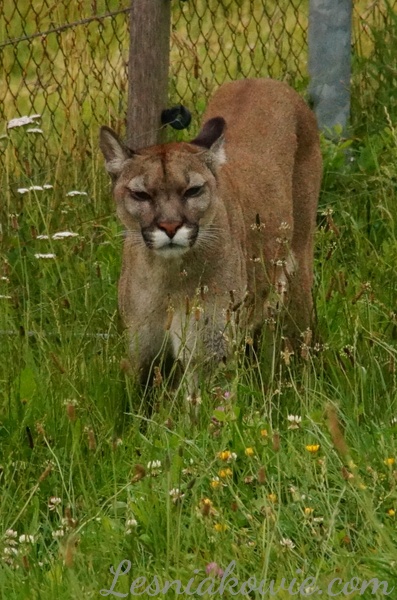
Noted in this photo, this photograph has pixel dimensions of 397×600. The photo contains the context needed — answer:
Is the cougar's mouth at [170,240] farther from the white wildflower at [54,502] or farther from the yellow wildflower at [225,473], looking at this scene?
the yellow wildflower at [225,473]

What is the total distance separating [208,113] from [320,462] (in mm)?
3143

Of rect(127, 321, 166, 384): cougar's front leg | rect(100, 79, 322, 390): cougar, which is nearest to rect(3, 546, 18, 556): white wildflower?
rect(100, 79, 322, 390): cougar

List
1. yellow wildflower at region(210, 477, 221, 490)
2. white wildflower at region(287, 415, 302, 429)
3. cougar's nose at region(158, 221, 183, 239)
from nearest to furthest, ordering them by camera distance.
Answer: yellow wildflower at region(210, 477, 221, 490)
white wildflower at region(287, 415, 302, 429)
cougar's nose at region(158, 221, 183, 239)

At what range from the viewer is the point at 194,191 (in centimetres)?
538

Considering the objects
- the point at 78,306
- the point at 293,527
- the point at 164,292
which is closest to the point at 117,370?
the point at 164,292

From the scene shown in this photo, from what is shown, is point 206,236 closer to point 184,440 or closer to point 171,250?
point 171,250

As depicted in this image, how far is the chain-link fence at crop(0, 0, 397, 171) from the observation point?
24.6ft

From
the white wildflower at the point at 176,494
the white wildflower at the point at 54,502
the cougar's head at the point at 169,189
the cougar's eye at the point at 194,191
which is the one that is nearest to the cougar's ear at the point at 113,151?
the cougar's head at the point at 169,189

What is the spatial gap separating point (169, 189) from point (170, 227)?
0.21 meters

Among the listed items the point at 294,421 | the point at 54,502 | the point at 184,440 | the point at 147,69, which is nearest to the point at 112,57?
the point at 147,69

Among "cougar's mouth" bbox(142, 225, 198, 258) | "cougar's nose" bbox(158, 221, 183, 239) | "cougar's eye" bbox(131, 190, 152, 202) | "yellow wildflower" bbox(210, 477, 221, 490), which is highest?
"cougar's eye" bbox(131, 190, 152, 202)

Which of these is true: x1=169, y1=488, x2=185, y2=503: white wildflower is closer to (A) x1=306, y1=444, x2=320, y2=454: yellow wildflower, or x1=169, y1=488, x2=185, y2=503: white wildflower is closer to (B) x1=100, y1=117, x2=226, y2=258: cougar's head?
(A) x1=306, y1=444, x2=320, y2=454: yellow wildflower

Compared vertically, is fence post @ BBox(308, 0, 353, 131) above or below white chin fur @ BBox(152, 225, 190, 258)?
above

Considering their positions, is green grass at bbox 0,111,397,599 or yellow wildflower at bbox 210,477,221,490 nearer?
green grass at bbox 0,111,397,599
